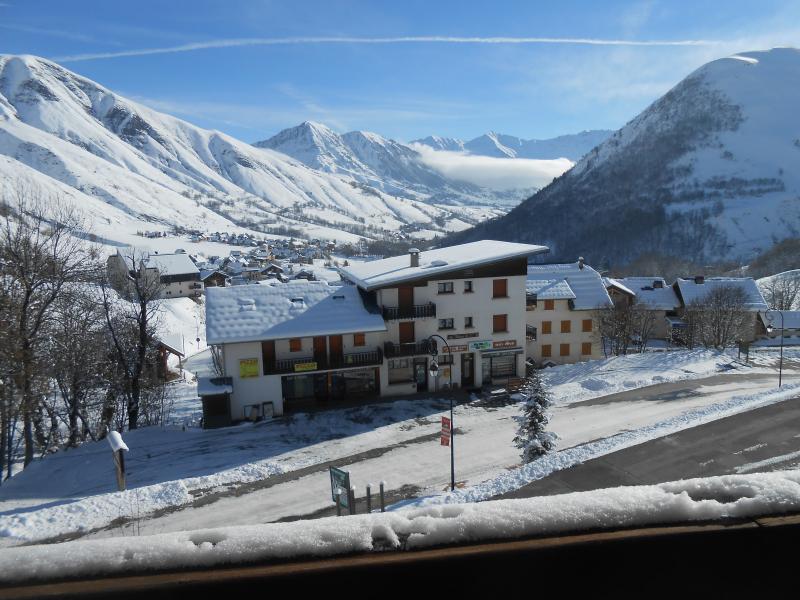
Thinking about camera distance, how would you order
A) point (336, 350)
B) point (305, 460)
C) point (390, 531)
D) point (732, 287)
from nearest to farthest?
1. point (390, 531)
2. point (305, 460)
3. point (336, 350)
4. point (732, 287)

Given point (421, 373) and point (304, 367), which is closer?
point (304, 367)

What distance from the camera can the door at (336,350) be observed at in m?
30.9

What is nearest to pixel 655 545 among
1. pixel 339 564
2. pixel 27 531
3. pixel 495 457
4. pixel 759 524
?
pixel 759 524

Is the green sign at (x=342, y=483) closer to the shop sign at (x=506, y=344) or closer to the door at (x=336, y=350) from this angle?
Answer: the door at (x=336, y=350)

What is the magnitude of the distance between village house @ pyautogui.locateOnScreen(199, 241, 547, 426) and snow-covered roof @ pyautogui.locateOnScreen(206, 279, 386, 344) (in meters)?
0.06

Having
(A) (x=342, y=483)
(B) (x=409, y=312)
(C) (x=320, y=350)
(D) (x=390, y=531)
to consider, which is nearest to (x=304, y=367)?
(C) (x=320, y=350)

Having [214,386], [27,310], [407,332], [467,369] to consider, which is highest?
[27,310]

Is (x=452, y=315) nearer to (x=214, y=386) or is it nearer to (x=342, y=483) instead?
(x=214, y=386)

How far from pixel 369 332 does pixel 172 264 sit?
76.3 meters

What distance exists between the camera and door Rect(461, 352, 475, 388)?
34.5 m

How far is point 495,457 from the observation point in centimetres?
2362

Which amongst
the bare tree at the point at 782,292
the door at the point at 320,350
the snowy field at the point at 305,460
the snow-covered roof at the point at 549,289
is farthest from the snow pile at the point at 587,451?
the bare tree at the point at 782,292

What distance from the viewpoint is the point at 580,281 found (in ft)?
149

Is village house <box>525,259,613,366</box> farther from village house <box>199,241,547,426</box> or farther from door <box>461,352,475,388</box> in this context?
door <box>461,352,475,388</box>
